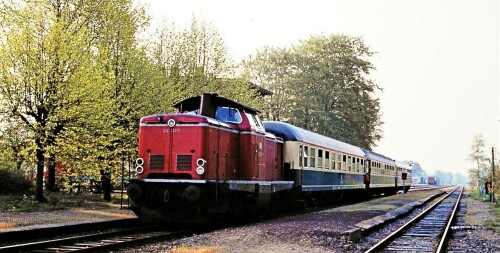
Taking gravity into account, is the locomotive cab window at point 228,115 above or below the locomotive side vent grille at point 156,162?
above

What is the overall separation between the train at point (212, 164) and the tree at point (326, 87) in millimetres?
33458

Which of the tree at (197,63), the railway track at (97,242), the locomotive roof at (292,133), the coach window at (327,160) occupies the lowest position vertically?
the railway track at (97,242)

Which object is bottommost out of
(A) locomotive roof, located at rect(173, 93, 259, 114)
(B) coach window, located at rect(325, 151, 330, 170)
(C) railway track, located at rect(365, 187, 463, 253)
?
(C) railway track, located at rect(365, 187, 463, 253)

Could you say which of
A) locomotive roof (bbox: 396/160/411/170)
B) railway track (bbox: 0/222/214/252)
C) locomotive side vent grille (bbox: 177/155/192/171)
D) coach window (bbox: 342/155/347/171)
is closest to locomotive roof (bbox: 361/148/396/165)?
locomotive roof (bbox: 396/160/411/170)

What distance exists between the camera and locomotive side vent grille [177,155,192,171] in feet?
49.6

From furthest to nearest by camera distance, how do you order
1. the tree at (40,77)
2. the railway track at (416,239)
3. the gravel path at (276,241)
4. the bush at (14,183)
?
1. the bush at (14,183)
2. the tree at (40,77)
3. the railway track at (416,239)
4. the gravel path at (276,241)

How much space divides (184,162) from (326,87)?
43.6 meters

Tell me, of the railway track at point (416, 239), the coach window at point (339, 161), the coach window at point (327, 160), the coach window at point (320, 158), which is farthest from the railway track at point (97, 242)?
the coach window at point (339, 161)

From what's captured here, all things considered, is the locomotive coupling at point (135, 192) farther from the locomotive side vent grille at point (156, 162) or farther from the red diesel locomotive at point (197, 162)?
the locomotive side vent grille at point (156, 162)

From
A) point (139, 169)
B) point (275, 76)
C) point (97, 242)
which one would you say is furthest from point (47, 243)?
point (275, 76)

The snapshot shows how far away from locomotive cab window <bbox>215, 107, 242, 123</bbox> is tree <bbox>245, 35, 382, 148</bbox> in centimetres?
3762

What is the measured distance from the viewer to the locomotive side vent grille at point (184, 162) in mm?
15125

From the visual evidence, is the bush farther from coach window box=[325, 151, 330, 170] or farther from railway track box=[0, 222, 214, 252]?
coach window box=[325, 151, 330, 170]

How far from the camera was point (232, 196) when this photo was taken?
1599cm
